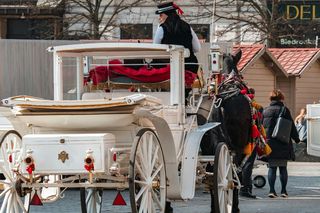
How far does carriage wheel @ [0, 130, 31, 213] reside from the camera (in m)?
8.74

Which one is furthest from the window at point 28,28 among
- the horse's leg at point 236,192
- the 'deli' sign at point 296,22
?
the horse's leg at point 236,192

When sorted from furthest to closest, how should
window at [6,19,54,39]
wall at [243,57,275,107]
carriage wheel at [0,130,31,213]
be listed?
window at [6,19,54,39], wall at [243,57,275,107], carriage wheel at [0,130,31,213]

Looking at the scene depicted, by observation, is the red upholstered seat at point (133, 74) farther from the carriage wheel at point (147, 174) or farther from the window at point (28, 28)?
the window at point (28, 28)

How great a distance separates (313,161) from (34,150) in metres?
15.9

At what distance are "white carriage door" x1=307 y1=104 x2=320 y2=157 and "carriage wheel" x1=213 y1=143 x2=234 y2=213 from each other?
4189 mm

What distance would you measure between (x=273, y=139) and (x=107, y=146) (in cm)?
701

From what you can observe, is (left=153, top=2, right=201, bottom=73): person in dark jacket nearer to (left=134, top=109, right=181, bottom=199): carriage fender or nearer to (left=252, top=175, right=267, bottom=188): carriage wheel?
(left=134, top=109, right=181, bottom=199): carriage fender

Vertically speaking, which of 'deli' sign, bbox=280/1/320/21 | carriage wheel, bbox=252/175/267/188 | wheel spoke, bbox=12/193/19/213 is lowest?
carriage wheel, bbox=252/175/267/188

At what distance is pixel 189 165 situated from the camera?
947cm

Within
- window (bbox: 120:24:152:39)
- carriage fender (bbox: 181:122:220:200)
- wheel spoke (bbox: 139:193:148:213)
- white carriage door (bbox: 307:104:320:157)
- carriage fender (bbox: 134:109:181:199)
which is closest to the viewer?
wheel spoke (bbox: 139:193:148:213)

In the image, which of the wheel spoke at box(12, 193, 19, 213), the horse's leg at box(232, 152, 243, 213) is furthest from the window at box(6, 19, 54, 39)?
Result: the wheel spoke at box(12, 193, 19, 213)

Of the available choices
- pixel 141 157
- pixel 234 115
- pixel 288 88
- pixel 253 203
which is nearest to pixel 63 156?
pixel 141 157

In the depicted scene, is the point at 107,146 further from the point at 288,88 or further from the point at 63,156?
the point at 288,88

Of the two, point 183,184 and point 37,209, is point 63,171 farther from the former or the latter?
point 37,209
